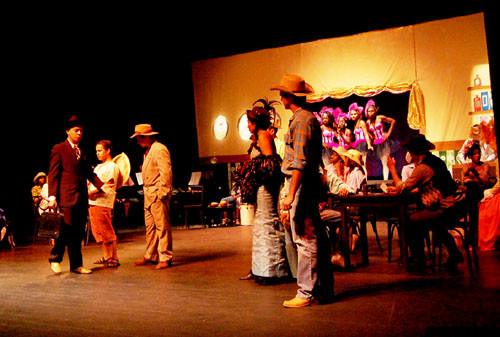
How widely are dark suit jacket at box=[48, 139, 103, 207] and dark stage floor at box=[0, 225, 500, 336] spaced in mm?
913

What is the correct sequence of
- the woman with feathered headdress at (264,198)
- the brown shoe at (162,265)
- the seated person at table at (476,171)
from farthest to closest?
the seated person at table at (476,171) → the brown shoe at (162,265) → the woman with feathered headdress at (264,198)

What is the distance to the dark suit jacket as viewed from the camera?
6.02 meters

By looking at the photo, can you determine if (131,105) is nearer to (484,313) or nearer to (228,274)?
(228,274)

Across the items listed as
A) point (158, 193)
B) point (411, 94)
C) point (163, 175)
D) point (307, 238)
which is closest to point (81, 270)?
point (158, 193)

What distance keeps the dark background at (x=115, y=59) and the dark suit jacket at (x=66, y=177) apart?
480 centimetres

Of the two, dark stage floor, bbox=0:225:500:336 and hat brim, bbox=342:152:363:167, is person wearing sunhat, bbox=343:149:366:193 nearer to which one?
hat brim, bbox=342:152:363:167

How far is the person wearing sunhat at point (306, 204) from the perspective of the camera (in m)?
3.96

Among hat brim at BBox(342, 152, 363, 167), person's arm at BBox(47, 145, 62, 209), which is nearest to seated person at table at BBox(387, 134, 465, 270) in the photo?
hat brim at BBox(342, 152, 363, 167)

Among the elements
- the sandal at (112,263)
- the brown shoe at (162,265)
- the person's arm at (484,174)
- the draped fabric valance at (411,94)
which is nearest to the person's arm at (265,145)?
the brown shoe at (162,265)

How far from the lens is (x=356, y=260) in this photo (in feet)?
20.7

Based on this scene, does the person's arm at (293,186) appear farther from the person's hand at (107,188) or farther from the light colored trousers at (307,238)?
the person's hand at (107,188)

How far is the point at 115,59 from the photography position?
1254 centimetres

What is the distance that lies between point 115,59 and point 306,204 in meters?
9.76

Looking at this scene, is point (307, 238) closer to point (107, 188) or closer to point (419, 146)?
point (419, 146)
